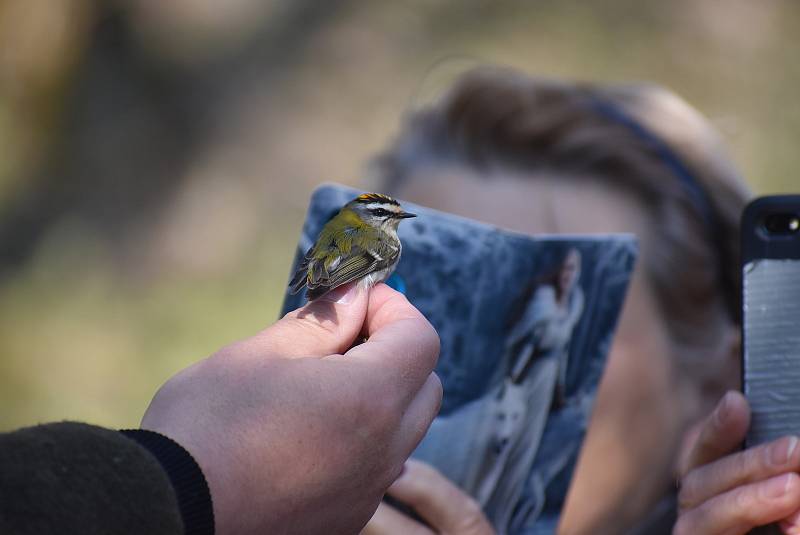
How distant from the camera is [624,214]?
71.1 inches

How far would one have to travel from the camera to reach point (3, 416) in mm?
4531

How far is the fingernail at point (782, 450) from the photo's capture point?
3.89 ft

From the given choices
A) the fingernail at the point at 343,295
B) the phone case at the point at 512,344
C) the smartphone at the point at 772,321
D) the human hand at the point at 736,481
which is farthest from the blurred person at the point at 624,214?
the fingernail at the point at 343,295

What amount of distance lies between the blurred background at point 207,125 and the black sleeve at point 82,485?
3.68m

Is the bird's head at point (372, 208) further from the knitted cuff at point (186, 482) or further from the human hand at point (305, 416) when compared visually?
the knitted cuff at point (186, 482)

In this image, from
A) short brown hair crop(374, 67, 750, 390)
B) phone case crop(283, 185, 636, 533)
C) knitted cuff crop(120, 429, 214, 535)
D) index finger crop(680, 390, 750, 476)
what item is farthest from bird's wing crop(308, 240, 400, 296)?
short brown hair crop(374, 67, 750, 390)

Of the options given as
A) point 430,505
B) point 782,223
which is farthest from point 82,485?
point 782,223

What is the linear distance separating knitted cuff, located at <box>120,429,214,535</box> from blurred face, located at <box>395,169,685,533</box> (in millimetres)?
1083

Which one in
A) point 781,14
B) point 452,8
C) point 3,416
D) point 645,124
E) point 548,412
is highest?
point 452,8

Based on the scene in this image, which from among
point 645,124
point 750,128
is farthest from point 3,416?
point 750,128

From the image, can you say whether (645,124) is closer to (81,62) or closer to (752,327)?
(752,327)

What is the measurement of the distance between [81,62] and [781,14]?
4061 mm

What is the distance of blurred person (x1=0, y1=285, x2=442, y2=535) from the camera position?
630 mm

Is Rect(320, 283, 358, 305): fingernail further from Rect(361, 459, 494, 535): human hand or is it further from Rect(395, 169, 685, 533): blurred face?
Rect(395, 169, 685, 533): blurred face
